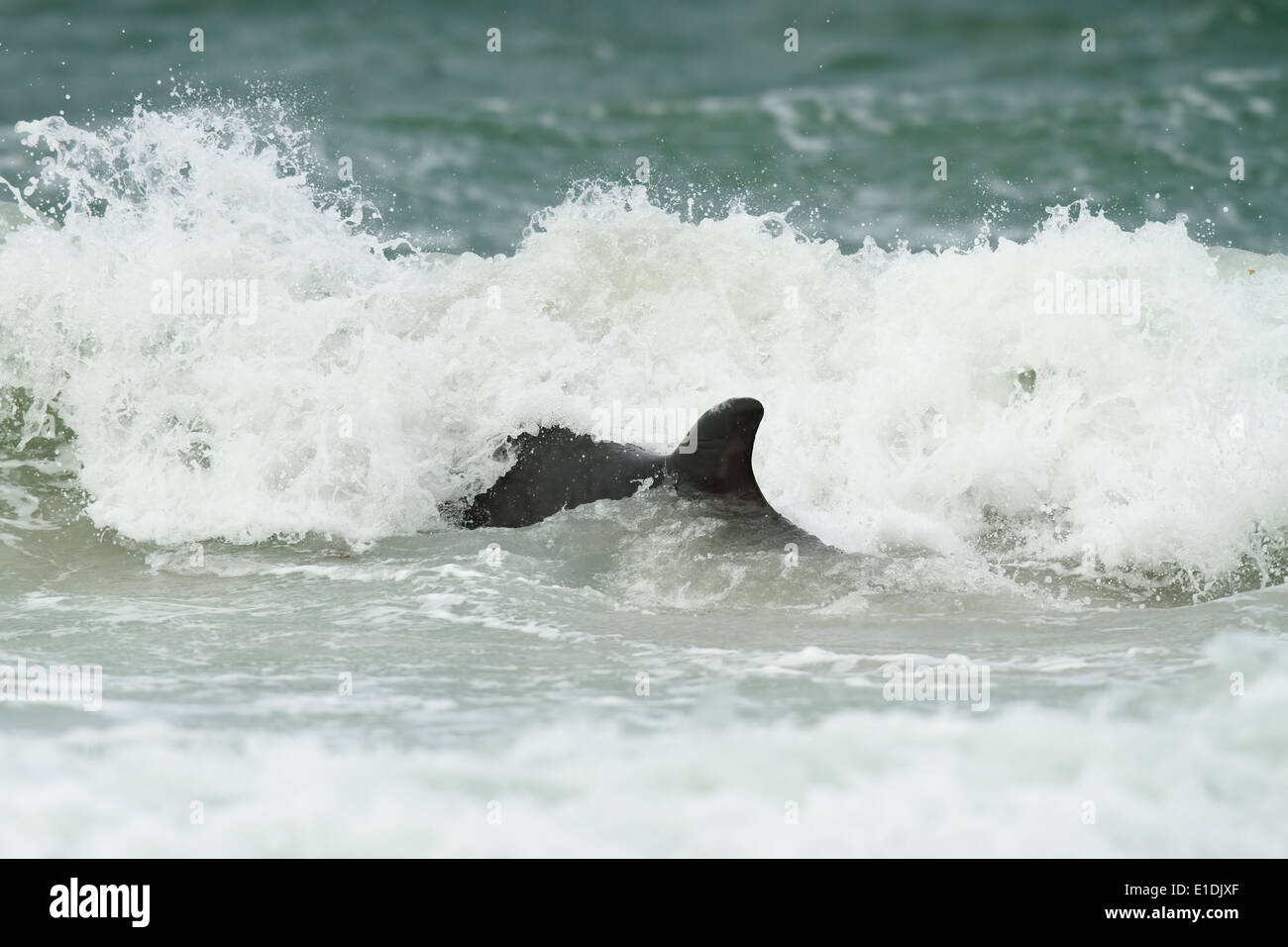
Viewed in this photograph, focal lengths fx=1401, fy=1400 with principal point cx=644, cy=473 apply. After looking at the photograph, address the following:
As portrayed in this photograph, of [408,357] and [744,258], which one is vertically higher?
[744,258]

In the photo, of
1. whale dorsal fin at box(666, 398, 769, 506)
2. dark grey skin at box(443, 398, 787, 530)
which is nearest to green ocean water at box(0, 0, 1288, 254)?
dark grey skin at box(443, 398, 787, 530)

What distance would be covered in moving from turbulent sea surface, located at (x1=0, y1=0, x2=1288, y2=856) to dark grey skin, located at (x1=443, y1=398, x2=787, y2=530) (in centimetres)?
9

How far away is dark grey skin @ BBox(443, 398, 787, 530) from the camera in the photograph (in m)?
5.10

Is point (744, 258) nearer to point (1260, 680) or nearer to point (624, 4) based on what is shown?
point (1260, 680)

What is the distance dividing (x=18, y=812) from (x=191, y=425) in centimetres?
391

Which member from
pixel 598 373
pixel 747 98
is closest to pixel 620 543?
pixel 598 373

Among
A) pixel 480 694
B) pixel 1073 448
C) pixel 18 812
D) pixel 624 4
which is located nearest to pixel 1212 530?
pixel 1073 448

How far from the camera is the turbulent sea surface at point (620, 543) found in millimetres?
2883

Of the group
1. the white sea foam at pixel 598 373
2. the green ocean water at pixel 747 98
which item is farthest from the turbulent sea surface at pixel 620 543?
the green ocean water at pixel 747 98

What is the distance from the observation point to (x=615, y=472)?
18.3 ft

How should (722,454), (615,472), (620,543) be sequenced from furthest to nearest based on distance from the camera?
(615,472) → (620,543) → (722,454)

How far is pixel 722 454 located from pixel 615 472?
603 mm

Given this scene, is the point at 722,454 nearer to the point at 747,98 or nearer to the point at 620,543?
the point at 620,543

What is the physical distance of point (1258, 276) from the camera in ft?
31.0
